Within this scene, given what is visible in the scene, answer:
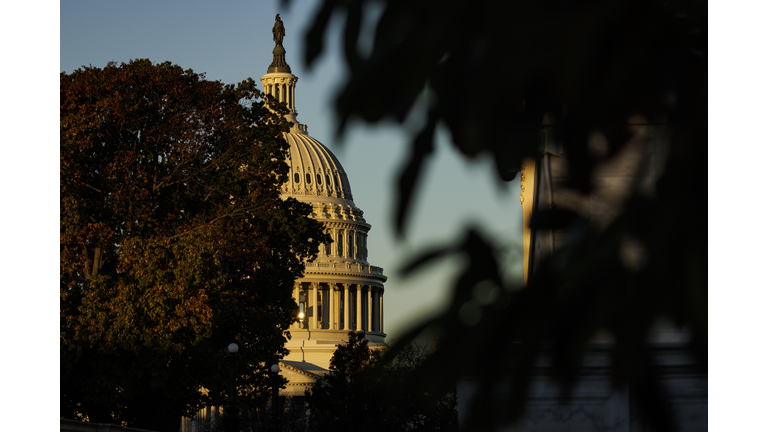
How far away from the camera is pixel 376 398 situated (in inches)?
201

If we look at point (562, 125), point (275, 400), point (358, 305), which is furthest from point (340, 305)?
point (562, 125)

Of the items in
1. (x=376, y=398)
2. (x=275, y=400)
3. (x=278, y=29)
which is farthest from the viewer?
(x=275, y=400)

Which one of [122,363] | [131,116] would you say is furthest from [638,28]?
[122,363]

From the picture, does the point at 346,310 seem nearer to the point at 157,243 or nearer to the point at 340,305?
the point at 340,305

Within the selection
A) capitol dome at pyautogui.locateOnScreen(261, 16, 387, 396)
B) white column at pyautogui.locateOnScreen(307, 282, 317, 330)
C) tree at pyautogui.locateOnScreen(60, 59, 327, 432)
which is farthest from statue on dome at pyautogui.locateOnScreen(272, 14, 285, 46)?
white column at pyautogui.locateOnScreen(307, 282, 317, 330)

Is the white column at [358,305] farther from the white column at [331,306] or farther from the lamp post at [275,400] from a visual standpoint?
the lamp post at [275,400]

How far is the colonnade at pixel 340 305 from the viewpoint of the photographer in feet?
365

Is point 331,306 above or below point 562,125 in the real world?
above

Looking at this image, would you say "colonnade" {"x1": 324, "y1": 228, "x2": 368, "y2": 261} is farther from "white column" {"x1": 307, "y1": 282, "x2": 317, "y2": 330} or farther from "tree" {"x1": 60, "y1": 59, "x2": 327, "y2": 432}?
"tree" {"x1": 60, "y1": 59, "x2": 327, "y2": 432}

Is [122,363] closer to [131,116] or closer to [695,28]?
[131,116]

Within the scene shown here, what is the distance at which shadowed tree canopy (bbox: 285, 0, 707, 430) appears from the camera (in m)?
2.49

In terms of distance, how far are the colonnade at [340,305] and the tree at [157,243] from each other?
81.4 meters

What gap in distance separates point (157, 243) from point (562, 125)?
24.1 m

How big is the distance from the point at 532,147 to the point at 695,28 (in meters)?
0.54
